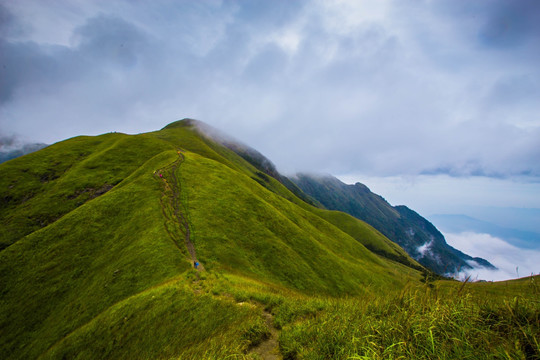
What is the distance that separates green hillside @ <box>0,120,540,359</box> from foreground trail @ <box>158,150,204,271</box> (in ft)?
0.80

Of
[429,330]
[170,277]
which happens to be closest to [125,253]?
[170,277]

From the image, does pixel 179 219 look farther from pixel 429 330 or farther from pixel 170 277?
pixel 429 330

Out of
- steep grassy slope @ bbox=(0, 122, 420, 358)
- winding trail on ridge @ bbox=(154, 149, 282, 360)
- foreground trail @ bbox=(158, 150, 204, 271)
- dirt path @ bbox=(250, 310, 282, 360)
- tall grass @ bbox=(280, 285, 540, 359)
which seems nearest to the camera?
tall grass @ bbox=(280, 285, 540, 359)

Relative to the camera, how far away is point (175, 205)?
35.4 m

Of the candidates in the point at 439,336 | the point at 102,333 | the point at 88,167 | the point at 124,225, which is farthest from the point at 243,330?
the point at 88,167

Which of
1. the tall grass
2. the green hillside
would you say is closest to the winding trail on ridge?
the green hillside

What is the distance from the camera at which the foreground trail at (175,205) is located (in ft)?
87.0

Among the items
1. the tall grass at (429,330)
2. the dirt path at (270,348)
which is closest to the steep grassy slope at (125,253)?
the dirt path at (270,348)

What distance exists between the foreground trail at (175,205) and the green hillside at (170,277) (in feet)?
0.80

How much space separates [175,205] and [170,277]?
16.4 m

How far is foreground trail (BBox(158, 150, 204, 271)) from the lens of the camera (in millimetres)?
26531

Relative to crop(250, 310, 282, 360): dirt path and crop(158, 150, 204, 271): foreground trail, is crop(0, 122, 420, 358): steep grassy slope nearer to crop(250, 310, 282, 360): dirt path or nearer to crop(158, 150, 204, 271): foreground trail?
crop(158, 150, 204, 271): foreground trail

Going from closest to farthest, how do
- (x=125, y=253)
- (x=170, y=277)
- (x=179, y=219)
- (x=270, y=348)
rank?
(x=270, y=348)
(x=170, y=277)
(x=125, y=253)
(x=179, y=219)

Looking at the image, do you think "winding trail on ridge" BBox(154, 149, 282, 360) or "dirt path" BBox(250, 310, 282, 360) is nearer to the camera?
"dirt path" BBox(250, 310, 282, 360)
